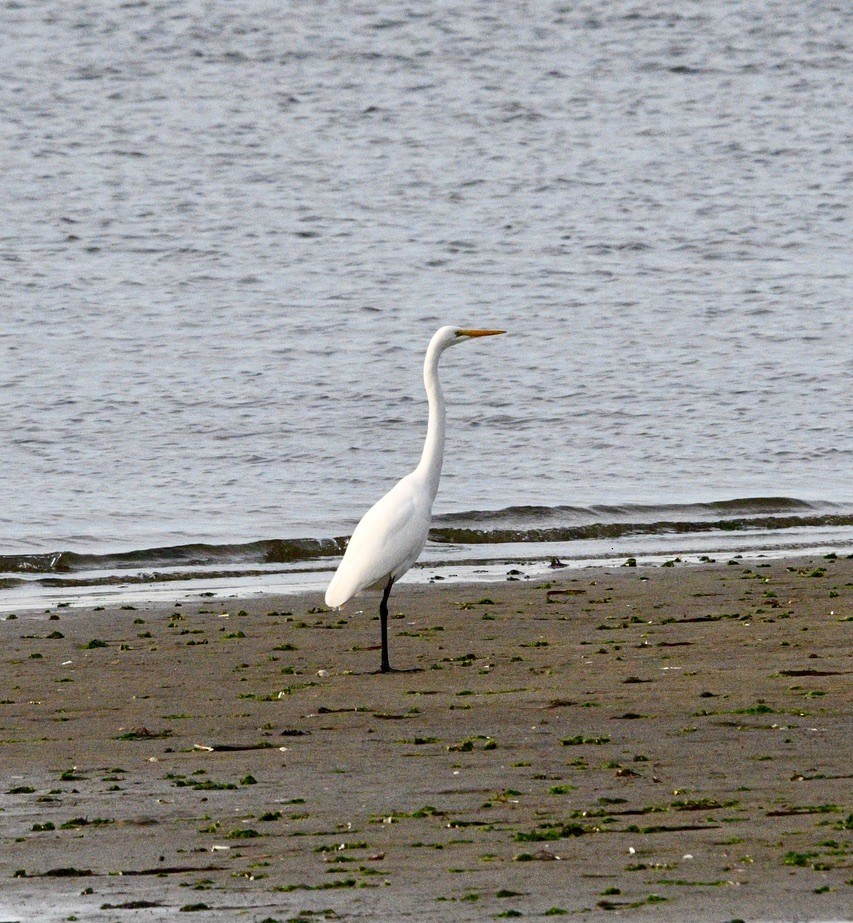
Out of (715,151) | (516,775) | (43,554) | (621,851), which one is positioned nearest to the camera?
(621,851)

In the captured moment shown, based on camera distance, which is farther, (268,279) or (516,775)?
(268,279)

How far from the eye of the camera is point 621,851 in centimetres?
493

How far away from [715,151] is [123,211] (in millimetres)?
11727

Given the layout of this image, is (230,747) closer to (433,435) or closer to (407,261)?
(433,435)

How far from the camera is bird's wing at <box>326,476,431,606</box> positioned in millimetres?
8859

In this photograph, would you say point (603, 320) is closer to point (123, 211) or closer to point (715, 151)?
point (123, 211)

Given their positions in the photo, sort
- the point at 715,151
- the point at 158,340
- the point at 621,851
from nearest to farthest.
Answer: the point at 621,851
the point at 158,340
the point at 715,151

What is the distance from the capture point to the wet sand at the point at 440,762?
4.66 meters

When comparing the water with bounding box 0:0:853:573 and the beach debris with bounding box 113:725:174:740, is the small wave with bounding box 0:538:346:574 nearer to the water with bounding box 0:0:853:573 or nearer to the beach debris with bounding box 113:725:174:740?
the water with bounding box 0:0:853:573

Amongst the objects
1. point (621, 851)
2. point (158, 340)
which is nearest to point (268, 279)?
point (158, 340)

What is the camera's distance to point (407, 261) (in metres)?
26.5

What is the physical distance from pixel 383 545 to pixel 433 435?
856 millimetres

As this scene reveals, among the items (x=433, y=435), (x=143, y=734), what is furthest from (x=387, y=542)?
(x=143, y=734)

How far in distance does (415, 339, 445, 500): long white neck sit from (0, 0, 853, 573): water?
3797 mm
